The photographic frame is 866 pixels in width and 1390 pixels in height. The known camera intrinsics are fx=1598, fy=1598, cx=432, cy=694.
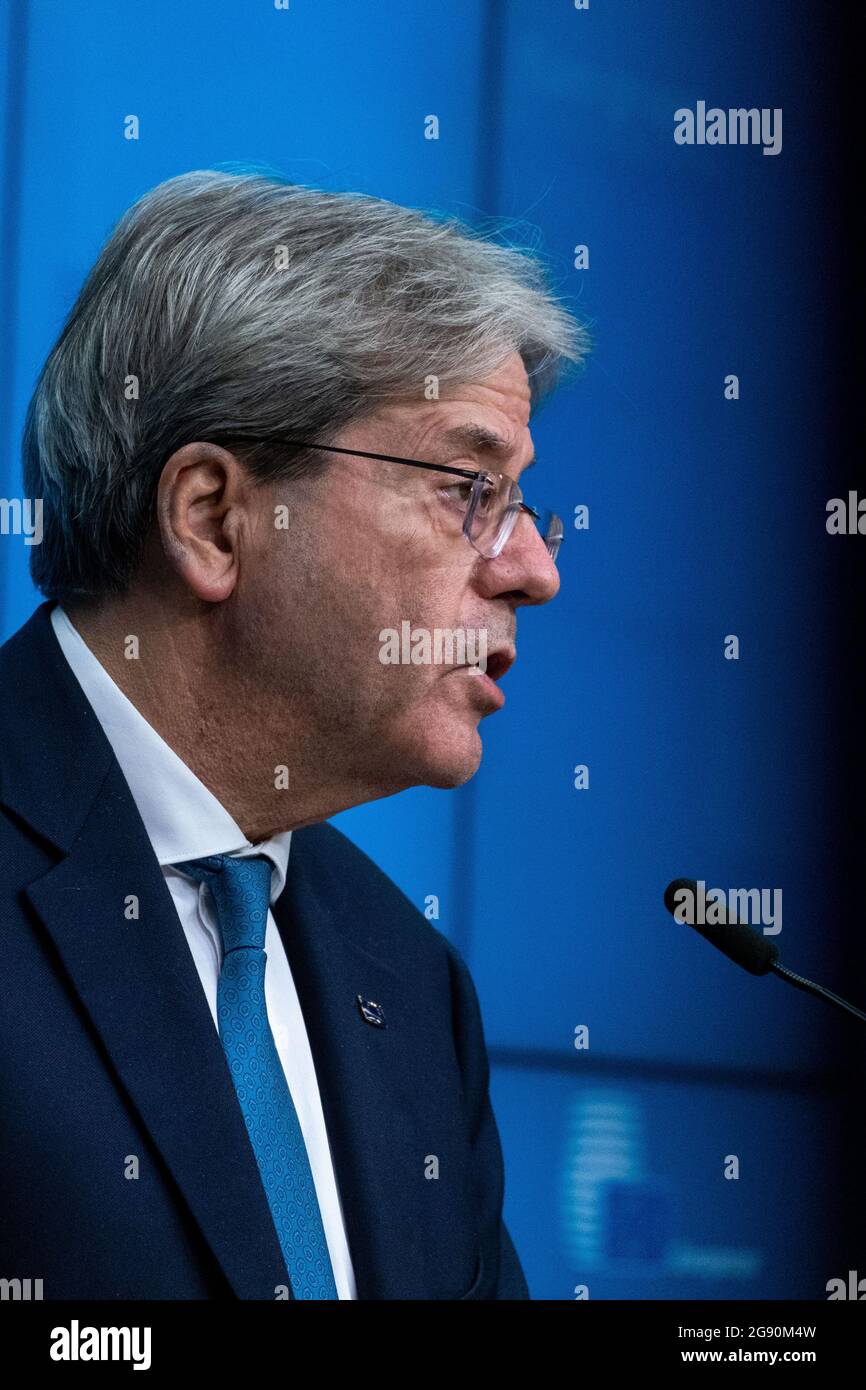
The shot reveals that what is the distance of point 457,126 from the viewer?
2068 mm

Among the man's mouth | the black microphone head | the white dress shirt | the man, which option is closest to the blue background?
the man

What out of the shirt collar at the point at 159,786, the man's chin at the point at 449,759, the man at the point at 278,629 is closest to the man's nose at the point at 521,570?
the man at the point at 278,629

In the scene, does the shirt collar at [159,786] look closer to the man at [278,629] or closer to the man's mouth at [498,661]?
the man at [278,629]

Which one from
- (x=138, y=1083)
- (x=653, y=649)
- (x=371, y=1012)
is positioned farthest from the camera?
(x=653, y=649)

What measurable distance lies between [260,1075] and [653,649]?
89 cm

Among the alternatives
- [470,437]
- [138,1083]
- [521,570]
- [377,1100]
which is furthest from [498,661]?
[138,1083]

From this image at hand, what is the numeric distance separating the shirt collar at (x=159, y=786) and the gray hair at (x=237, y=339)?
0.13 m

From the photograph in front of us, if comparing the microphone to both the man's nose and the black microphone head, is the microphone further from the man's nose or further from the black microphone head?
the man's nose

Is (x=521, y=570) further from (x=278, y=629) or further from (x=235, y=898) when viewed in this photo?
(x=235, y=898)

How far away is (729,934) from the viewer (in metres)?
1.39

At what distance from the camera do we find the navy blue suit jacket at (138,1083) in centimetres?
129
